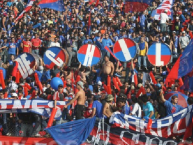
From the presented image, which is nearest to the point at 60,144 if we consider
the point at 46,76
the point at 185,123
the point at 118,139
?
the point at 118,139

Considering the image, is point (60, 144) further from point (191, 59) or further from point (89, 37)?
point (89, 37)

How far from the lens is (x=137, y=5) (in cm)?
1898

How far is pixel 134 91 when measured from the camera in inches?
551

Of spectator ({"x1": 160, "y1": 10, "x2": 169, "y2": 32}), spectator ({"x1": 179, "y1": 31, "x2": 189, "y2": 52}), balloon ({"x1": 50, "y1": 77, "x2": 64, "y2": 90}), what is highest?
spectator ({"x1": 160, "y1": 10, "x2": 169, "y2": 32})

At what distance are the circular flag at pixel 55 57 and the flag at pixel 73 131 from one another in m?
6.11

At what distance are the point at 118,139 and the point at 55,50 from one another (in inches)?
265

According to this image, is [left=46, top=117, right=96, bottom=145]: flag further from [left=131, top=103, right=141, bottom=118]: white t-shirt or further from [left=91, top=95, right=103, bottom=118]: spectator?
[left=131, top=103, right=141, bottom=118]: white t-shirt

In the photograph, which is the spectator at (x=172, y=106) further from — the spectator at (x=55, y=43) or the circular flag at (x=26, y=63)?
the spectator at (x=55, y=43)

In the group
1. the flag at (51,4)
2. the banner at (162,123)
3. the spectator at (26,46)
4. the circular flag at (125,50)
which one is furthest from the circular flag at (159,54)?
the flag at (51,4)

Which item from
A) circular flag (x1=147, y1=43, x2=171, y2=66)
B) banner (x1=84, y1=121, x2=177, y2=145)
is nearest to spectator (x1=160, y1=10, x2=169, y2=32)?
circular flag (x1=147, y1=43, x2=171, y2=66)

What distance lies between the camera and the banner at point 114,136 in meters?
10.3

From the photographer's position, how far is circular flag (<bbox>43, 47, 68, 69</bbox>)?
54.2 feet

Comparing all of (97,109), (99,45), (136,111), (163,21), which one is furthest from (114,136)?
(163,21)

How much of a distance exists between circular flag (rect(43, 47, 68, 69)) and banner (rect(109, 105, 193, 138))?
20.5 feet
